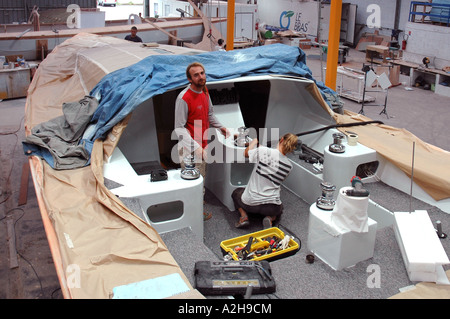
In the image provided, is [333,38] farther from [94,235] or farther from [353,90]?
[353,90]

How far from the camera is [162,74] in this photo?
415cm

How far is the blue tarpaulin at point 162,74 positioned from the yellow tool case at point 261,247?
135 cm

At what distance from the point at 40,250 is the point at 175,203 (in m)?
1.75

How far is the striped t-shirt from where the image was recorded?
3584mm

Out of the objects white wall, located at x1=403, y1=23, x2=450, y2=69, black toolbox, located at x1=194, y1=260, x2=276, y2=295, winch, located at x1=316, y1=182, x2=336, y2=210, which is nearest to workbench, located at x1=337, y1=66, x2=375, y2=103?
white wall, located at x1=403, y1=23, x2=450, y2=69

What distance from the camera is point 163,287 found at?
91.4 inches

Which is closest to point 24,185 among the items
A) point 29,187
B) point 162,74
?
point 29,187

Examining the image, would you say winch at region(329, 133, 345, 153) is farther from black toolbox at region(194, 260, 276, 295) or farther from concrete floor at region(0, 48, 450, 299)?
concrete floor at region(0, 48, 450, 299)

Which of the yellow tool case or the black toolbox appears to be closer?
the black toolbox

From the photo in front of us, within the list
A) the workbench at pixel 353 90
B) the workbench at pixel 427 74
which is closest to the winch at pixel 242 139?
the workbench at pixel 353 90

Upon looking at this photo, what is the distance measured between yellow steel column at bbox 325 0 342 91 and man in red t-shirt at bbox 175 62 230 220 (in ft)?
7.65

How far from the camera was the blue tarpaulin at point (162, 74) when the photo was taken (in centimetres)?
394

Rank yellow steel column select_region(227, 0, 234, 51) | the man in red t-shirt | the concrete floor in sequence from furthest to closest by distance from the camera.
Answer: yellow steel column select_region(227, 0, 234, 51) → the concrete floor → the man in red t-shirt
